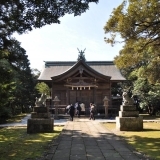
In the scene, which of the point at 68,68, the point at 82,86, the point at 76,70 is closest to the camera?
the point at 82,86

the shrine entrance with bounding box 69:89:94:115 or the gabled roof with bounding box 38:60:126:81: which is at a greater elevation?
the gabled roof with bounding box 38:60:126:81

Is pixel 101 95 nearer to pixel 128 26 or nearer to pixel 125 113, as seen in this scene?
pixel 125 113

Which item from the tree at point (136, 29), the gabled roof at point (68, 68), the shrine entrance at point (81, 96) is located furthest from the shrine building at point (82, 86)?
the tree at point (136, 29)

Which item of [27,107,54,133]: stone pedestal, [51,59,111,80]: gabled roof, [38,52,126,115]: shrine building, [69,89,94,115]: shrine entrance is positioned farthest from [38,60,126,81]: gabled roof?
[27,107,54,133]: stone pedestal

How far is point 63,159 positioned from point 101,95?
76.8ft

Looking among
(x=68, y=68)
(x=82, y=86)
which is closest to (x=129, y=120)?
(x=82, y=86)

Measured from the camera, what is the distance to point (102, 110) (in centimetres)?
2838

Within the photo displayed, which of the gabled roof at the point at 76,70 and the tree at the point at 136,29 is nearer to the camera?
the tree at the point at 136,29

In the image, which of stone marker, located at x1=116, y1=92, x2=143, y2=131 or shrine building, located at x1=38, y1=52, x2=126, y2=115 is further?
shrine building, located at x1=38, y1=52, x2=126, y2=115

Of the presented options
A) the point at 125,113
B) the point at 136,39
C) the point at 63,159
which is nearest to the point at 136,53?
the point at 136,39

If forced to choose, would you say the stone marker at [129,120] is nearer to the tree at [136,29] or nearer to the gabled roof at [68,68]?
the tree at [136,29]

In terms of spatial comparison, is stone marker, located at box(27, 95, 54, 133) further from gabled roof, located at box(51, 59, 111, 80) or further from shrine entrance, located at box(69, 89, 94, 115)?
shrine entrance, located at box(69, 89, 94, 115)

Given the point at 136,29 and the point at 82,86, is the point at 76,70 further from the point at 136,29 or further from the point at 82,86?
the point at 136,29

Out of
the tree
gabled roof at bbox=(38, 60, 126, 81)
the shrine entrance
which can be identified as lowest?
the shrine entrance
